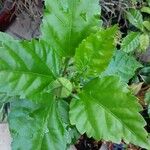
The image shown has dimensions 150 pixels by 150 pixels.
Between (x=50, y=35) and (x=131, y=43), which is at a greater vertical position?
(x=50, y=35)

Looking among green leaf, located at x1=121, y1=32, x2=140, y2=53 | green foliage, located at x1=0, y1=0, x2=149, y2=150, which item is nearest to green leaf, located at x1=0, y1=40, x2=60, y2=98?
green foliage, located at x1=0, y1=0, x2=149, y2=150

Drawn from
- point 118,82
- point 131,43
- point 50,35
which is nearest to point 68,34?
point 50,35

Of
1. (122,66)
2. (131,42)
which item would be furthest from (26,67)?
(131,42)

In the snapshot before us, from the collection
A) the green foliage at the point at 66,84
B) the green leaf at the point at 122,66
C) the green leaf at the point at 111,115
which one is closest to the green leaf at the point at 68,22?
the green foliage at the point at 66,84

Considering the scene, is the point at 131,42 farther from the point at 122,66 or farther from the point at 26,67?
the point at 26,67

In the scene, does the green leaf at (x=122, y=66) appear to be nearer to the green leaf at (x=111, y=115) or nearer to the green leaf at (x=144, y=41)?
the green leaf at (x=111, y=115)

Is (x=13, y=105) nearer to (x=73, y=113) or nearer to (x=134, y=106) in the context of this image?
(x=73, y=113)
